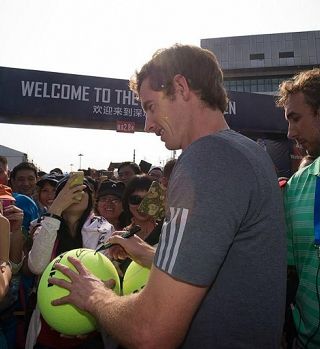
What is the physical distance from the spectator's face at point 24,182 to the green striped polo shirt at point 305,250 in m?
4.09

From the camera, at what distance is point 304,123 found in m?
2.09

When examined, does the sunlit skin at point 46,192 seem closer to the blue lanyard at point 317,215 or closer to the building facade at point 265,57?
the blue lanyard at point 317,215

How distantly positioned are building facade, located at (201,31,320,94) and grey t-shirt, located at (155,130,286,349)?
5290cm

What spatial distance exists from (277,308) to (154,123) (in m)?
0.85

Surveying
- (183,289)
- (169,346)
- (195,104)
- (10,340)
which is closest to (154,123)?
(195,104)

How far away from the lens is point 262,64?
51.9 m

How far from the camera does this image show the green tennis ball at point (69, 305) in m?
1.71

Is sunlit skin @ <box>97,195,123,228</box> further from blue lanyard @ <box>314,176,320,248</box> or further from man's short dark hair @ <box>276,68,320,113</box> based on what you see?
blue lanyard @ <box>314,176,320,248</box>

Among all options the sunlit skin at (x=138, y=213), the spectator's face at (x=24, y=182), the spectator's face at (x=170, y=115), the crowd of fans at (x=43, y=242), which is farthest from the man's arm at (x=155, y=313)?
the spectator's face at (x=24, y=182)

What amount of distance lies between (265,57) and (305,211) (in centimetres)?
5525

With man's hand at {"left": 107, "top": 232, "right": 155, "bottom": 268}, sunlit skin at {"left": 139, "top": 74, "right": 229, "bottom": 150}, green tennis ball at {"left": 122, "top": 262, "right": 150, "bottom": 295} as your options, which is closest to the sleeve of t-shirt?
sunlit skin at {"left": 139, "top": 74, "right": 229, "bottom": 150}

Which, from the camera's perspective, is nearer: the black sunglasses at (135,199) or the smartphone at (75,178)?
the smartphone at (75,178)

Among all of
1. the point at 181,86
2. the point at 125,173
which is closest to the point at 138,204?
the point at 181,86

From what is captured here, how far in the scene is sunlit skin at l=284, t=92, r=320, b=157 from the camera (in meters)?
2.06
